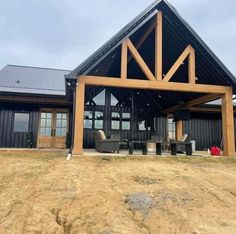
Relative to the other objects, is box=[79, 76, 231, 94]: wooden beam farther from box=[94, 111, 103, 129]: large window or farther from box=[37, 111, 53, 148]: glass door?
box=[37, 111, 53, 148]: glass door

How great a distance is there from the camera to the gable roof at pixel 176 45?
8.51 metres

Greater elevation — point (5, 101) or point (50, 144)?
point (5, 101)

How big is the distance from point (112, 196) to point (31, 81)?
10909 mm

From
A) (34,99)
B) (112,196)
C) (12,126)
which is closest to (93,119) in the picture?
(34,99)

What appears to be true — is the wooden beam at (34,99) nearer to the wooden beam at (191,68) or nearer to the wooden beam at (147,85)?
the wooden beam at (147,85)

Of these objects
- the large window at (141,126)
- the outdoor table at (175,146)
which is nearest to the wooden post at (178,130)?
the large window at (141,126)

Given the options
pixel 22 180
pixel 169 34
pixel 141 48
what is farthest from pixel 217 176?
pixel 141 48

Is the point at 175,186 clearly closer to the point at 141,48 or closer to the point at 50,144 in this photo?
the point at 141,48

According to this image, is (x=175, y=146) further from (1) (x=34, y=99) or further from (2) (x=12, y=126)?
(2) (x=12, y=126)

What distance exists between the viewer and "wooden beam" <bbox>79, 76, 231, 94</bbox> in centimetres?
861

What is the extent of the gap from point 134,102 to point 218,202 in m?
8.95

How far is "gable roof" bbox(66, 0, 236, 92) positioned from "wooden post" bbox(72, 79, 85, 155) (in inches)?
19.9

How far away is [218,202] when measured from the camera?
4883 mm

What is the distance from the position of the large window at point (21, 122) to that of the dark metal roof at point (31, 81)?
120cm
